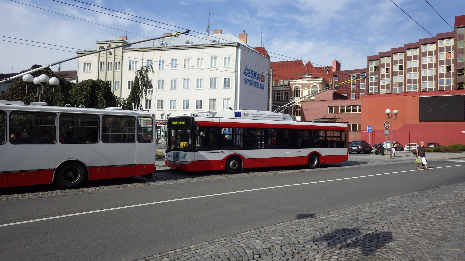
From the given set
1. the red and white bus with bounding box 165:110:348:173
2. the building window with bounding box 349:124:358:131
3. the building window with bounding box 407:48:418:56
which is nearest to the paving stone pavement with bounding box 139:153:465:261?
the red and white bus with bounding box 165:110:348:173

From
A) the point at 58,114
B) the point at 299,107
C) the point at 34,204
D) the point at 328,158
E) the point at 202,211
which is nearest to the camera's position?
the point at 202,211

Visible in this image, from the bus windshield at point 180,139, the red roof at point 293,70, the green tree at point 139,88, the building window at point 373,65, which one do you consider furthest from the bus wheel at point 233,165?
the building window at point 373,65

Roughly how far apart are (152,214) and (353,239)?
14.1 ft

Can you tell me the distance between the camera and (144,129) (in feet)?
49.3

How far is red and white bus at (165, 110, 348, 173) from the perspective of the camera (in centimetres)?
1768

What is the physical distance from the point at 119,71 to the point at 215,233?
58.6 meters

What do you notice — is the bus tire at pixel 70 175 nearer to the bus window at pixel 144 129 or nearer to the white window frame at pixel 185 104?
the bus window at pixel 144 129

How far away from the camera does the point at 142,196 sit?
11.5 metres

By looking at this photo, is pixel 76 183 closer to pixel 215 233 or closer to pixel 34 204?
pixel 34 204

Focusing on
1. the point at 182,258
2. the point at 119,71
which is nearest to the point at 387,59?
the point at 119,71

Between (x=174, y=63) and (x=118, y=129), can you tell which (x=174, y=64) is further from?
(x=118, y=129)

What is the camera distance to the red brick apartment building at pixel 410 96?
5650 cm

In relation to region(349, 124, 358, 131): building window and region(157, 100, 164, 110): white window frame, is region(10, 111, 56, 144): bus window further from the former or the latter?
region(349, 124, 358, 131): building window

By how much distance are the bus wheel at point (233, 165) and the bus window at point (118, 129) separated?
542 cm
